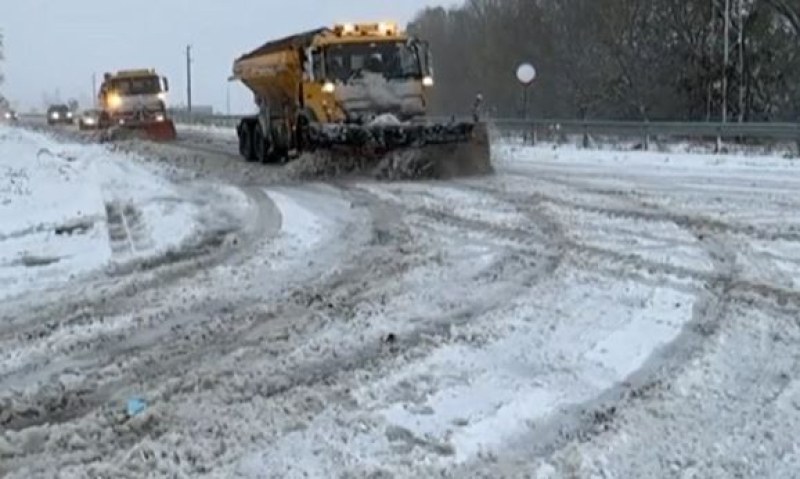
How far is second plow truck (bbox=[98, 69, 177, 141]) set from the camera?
35031mm

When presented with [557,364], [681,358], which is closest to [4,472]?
[557,364]

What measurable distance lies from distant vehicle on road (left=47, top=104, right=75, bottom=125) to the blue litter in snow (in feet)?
221

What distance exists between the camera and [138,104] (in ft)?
116

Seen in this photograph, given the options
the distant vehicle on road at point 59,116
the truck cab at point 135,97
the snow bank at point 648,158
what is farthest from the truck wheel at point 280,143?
the distant vehicle on road at point 59,116

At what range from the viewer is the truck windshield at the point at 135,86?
116ft

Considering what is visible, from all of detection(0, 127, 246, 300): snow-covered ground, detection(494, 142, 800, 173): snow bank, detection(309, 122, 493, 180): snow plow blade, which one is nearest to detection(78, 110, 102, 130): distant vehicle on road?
detection(494, 142, 800, 173): snow bank

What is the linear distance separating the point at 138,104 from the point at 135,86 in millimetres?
759

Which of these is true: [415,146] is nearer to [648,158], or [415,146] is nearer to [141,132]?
[648,158]

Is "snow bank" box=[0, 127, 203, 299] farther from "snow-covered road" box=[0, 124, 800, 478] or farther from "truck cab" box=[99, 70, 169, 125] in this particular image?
"truck cab" box=[99, 70, 169, 125]

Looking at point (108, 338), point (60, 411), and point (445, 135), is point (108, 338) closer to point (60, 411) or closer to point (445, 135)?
point (60, 411)

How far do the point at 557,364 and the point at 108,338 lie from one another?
2.95 meters

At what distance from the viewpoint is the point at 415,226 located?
1144cm

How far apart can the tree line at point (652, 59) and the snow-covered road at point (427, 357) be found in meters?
29.2

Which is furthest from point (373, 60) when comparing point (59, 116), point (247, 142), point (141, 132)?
point (59, 116)
